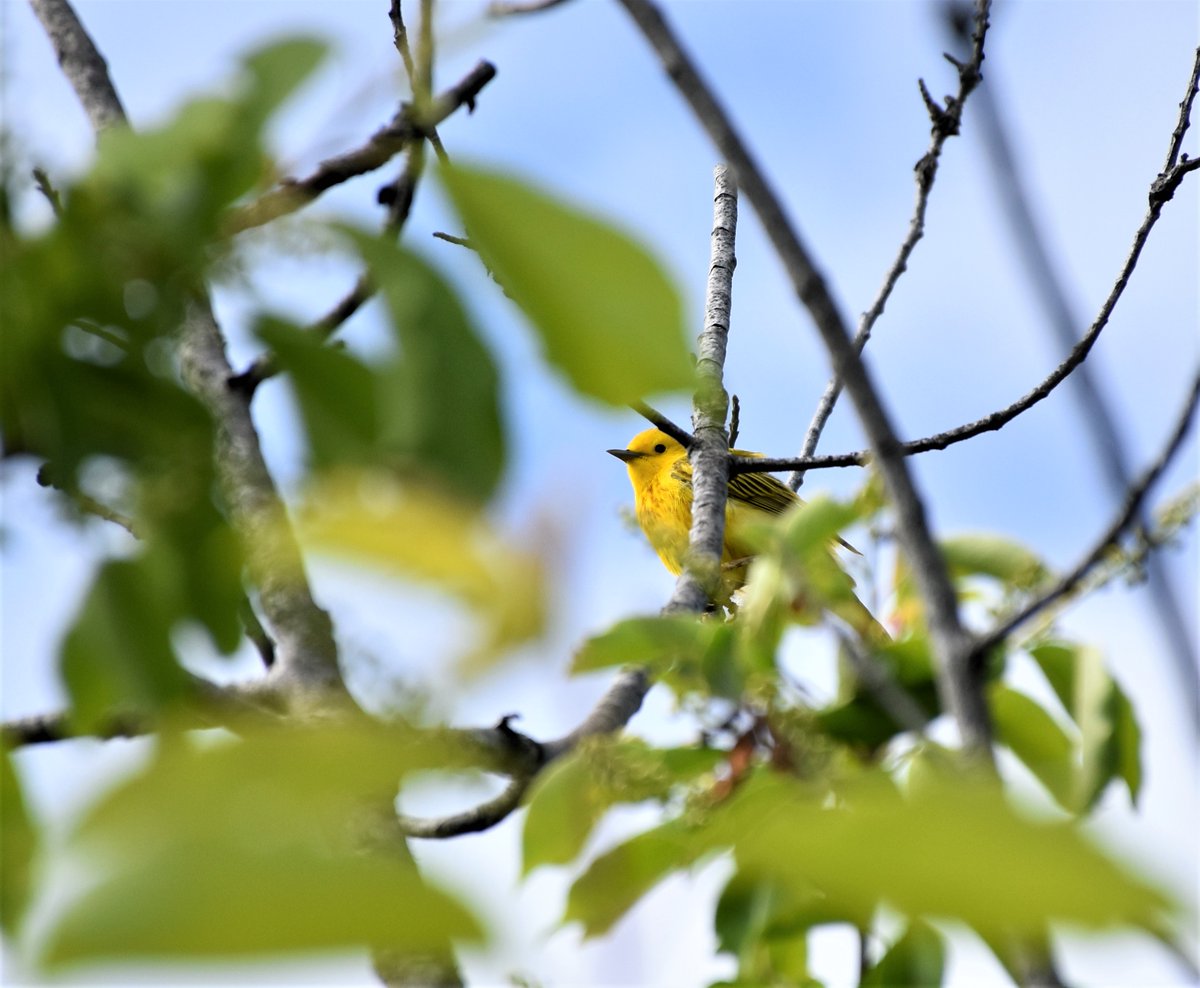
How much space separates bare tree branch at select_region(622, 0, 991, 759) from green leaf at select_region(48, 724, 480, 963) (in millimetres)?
574

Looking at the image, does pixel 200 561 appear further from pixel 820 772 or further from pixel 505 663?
pixel 820 772

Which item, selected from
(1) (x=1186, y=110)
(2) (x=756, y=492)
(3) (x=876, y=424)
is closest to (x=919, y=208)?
(1) (x=1186, y=110)

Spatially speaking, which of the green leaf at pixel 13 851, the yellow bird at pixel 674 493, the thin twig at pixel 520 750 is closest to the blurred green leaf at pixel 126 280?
the green leaf at pixel 13 851

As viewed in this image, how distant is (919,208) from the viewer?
473 cm

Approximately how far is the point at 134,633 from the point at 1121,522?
95 cm

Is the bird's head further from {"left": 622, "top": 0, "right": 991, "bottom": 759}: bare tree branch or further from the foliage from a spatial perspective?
{"left": 622, "top": 0, "right": 991, "bottom": 759}: bare tree branch

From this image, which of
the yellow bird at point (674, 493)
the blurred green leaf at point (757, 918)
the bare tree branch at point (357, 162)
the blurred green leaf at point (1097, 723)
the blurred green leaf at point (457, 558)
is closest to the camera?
the blurred green leaf at point (457, 558)

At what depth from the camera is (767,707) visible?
155cm

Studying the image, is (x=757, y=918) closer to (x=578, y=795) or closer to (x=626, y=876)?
(x=626, y=876)

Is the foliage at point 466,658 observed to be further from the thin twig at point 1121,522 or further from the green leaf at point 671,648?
the thin twig at point 1121,522

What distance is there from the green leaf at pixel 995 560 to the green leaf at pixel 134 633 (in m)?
0.91

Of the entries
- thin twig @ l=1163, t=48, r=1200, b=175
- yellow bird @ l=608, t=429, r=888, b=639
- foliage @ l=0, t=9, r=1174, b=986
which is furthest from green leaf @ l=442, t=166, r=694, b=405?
yellow bird @ l=608, t=429, r=888, b=639

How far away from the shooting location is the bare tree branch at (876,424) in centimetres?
126

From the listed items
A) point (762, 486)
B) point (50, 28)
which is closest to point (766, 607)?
point (50, 28)
